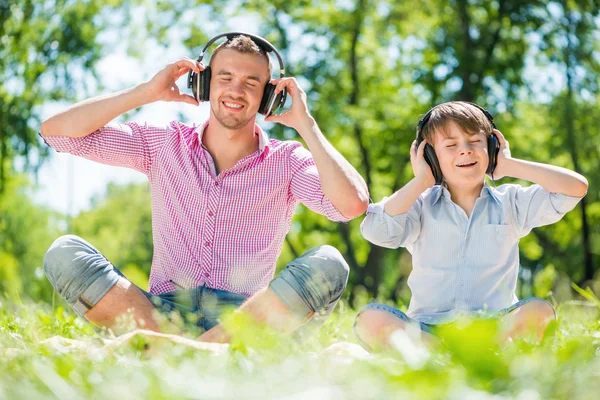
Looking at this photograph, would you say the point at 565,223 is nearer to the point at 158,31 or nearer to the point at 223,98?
the point at 158,31

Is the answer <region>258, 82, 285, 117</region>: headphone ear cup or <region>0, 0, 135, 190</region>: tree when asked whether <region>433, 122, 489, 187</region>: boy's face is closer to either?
<region>258, 82, 285, 117</region>: headphone ear cup

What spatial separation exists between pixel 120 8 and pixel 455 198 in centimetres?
1393

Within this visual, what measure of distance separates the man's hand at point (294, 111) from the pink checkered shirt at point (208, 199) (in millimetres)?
145

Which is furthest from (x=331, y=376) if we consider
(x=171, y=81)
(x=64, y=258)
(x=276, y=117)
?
(x=171, y=81)

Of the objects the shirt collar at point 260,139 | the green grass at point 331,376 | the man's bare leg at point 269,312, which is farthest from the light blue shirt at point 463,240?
Result: the green grass at point 331,376

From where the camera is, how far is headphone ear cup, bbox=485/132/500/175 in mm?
3332

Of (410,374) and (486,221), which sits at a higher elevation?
(410,374)

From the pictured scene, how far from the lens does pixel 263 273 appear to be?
11.7 feet

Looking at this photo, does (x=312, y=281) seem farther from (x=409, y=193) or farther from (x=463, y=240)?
(x=463, y=240)

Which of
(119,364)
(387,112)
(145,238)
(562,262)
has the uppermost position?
(119,364)

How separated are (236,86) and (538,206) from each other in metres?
1.69

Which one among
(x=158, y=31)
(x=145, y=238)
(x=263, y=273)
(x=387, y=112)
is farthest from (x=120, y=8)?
(x=145, y=238)

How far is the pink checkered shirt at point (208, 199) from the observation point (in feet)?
11.4

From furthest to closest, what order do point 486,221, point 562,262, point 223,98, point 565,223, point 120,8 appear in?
point 565,223 < point 562,262 < point 120,8 < point 223,98 < point 486,221
